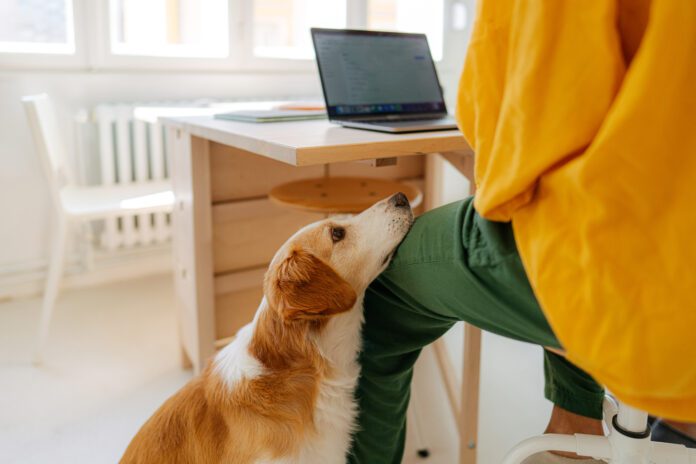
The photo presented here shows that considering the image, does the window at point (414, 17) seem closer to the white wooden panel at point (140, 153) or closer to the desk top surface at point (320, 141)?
the white wooden panel at point (140, 153)

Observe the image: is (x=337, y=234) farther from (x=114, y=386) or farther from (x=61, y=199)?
(x=61, y=199)

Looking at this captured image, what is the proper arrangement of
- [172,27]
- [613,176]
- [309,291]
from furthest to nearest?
1. [172,27]
2. [309,291]
3. [613,176]

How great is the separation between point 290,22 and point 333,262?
252 cm

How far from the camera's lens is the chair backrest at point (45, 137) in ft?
5.93

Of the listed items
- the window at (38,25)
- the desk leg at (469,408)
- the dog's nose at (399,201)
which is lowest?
the desk leg at (469,408)

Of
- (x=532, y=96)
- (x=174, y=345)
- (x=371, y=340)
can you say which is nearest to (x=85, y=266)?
(x=174, y=345)

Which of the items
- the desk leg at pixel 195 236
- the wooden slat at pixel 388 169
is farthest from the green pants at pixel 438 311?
the wooden slat at pixel 388 169

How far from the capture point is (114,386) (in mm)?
1789

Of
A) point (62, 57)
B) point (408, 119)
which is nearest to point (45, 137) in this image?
point (62, 57)

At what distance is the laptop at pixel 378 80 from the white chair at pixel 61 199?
0.93 m

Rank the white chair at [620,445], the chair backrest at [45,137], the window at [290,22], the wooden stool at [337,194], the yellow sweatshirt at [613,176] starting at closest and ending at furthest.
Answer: the yellow sweatshirt at [613,176] → the white chair at [620,445] → the wooden stool at [337,194] → the chair backrest at [45,137] → the window at [290,22]

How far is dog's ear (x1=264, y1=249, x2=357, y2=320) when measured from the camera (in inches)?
35.9

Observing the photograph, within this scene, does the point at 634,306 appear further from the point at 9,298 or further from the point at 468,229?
the point at 9,298

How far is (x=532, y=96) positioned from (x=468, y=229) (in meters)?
0.20
